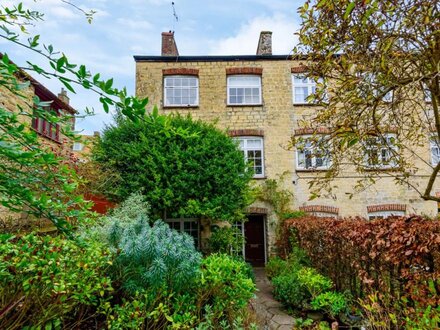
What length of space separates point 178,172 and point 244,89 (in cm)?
610

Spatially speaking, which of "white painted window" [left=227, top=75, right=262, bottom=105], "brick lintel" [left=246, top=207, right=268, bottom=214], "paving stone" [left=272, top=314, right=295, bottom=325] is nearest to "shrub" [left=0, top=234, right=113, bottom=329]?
"paving stone" [left=272, top=314, right=295, bottom=325]

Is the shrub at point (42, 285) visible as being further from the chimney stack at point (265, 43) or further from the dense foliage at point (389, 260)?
the chimney stack at point (265, 43)

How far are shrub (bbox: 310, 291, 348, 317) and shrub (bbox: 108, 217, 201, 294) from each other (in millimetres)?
2812

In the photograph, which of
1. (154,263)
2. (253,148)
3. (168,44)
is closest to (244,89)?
(253,148)

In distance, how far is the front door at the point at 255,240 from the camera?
1235cm

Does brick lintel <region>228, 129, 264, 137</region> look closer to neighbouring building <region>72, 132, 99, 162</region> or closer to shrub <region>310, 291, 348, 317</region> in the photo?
neighbouring building <region>72, 132, 99, 162</region>

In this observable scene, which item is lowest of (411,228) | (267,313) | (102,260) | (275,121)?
(267,313)

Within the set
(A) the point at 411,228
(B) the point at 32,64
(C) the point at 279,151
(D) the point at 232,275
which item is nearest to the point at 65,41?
(B) the point at 32,64

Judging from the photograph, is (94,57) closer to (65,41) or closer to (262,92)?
(65,41)

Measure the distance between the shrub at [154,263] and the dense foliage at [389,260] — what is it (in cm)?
252

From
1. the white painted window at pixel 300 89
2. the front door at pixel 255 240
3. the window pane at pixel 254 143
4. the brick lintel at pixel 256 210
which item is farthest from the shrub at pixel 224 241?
the white painted window at pixel 300 89

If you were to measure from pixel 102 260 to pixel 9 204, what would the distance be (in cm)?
247

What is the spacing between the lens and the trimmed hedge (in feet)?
10.7

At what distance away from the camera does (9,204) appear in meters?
1.47
